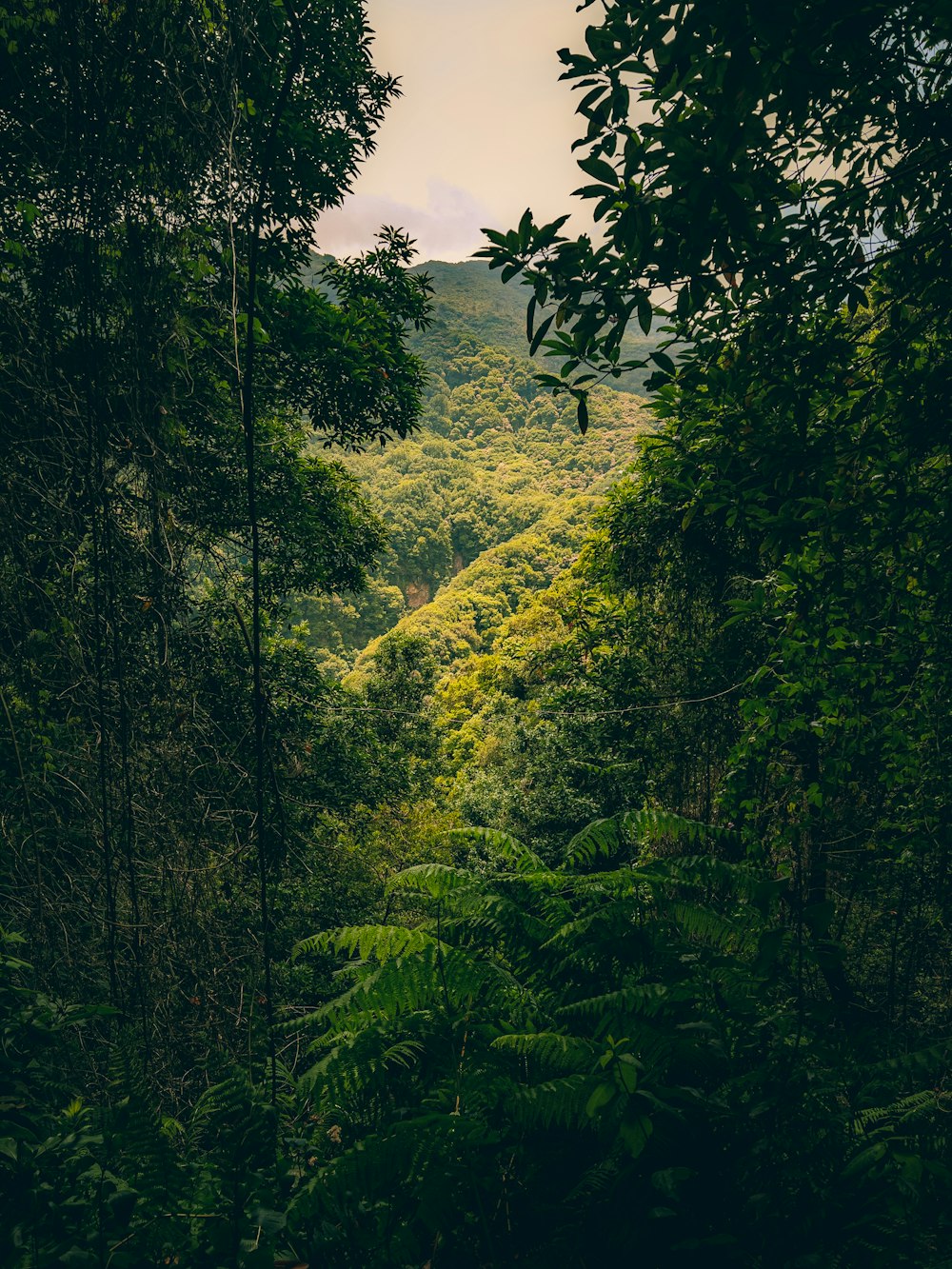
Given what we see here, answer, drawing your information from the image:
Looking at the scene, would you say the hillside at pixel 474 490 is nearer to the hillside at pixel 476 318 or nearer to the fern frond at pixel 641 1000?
the hillside at pixel 476 318

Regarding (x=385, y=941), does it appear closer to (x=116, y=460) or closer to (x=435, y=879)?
(x=435, y=879)

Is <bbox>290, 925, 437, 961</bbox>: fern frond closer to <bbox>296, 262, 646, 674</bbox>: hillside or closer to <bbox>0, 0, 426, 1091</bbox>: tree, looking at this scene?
<bbox>0, 0, 426, 1091</bbox>: tree

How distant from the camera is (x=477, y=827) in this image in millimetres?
3805

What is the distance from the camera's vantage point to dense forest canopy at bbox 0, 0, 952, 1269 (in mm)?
1407

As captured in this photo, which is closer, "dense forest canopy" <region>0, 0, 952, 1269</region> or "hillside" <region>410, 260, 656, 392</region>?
"dense forest canopy" <region>0, 0, 952, 1269</region>

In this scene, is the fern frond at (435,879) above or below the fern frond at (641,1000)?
above

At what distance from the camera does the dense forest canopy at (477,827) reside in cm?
141

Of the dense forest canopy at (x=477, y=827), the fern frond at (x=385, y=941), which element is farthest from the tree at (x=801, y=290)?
the fern frond at (x=385, y=941)

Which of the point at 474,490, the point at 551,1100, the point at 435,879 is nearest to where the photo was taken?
the point at 551,1100

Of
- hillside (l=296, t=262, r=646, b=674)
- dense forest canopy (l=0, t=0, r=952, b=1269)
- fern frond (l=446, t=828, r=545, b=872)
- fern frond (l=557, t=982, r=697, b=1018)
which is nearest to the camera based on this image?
dense forest canopy (l=0, t=0, r=952, b=1269)

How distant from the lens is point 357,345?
619cm

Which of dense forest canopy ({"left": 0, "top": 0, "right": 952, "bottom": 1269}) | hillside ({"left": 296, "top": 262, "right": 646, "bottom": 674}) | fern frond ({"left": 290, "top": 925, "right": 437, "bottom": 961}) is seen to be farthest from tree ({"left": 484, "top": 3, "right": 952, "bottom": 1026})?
hillside ({"left": 296, "top": 262, "right": 646, "bottom": 674})

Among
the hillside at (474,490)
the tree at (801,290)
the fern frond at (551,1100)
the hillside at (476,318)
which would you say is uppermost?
the hillside at (476,318)

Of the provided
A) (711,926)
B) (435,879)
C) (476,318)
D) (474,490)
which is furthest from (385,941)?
(476,318)
